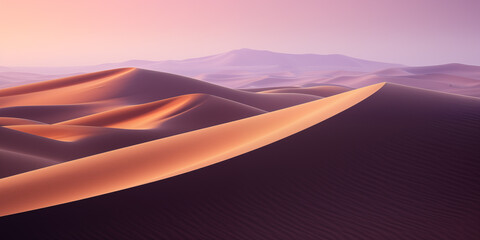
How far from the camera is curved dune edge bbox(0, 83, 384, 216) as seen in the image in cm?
516

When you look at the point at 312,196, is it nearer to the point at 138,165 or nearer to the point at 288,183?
the point at 288,183

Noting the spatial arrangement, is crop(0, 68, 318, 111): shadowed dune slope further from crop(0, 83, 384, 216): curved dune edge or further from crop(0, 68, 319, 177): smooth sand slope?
crop(0, 83, 384, 216): curved dune edge

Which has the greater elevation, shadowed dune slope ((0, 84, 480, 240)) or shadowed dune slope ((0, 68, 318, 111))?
shadowed dune slope ((0, 84, 480, 240))

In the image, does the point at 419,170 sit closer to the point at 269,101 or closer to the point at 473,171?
the point at 473,171

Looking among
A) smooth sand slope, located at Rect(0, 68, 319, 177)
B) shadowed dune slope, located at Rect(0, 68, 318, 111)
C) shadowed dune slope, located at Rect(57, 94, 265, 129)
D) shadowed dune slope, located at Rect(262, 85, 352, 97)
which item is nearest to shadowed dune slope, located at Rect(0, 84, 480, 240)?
smooth sand slope, located at Rect(0, 68, 319, 177)

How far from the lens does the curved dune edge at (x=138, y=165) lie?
5.16m

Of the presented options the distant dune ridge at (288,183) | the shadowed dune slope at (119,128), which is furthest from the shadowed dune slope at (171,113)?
the distant dune ridge at (288,183)

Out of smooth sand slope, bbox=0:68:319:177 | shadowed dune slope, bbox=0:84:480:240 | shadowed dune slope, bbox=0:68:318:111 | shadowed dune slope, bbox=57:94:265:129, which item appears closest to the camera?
shadowed dune slope, bbox=0:84:480:240

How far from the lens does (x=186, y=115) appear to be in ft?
64.6

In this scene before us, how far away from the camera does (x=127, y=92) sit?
1372 inches

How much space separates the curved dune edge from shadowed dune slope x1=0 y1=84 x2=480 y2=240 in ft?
0.49

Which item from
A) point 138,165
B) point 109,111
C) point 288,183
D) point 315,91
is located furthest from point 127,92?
point 288,183

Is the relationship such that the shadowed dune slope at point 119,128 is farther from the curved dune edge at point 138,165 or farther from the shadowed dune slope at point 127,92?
the shadowed dune slope at point 127,92

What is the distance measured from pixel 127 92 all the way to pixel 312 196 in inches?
1246
